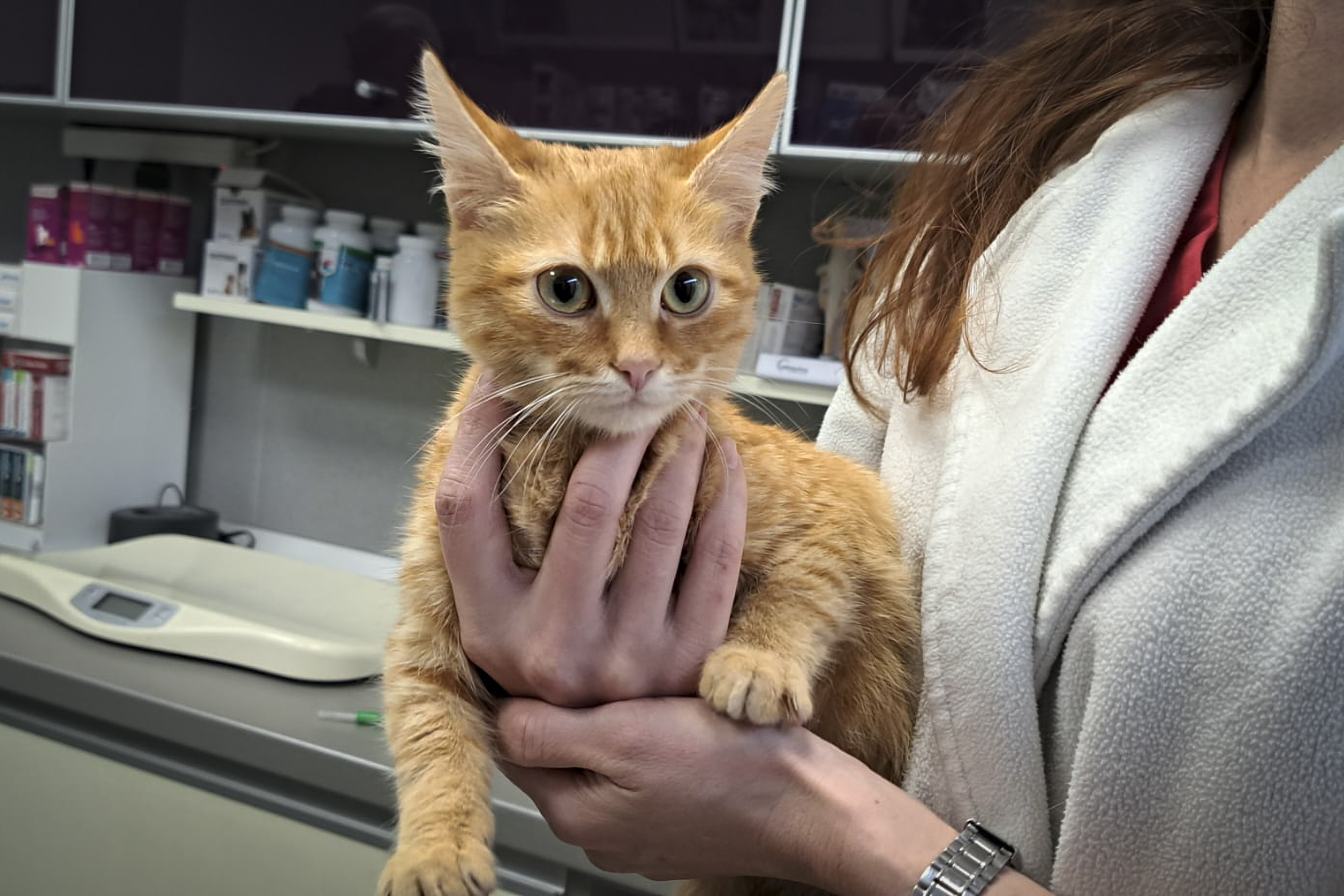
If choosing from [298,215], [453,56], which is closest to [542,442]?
[453,56]

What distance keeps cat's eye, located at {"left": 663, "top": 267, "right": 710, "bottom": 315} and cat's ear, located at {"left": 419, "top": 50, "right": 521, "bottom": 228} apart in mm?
Result: 164

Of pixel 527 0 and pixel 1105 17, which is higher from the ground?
pixel 527 0

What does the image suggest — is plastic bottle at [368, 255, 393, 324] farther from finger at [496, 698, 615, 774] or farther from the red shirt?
the red shirt

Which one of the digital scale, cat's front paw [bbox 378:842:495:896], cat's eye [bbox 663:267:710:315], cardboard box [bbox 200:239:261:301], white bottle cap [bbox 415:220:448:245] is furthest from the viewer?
cardboard box [bbox 200:239:261:301]

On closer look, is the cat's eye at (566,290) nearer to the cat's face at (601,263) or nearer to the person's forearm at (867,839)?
the cat's face at (601,263)

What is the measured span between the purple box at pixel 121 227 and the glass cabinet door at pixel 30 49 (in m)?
0.25

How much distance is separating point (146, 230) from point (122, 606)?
1.02 m

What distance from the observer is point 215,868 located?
1.53 m

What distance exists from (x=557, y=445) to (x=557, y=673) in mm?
197

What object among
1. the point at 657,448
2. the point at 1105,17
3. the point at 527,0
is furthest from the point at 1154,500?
the point at 527,0

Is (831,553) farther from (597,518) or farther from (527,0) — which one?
(527,0)

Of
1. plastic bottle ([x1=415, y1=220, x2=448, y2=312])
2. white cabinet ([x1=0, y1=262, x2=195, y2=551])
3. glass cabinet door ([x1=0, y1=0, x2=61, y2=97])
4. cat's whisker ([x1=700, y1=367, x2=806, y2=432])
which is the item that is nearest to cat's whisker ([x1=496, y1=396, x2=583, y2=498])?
cat's whisker ([x1=700, y1=367, x2=806, y2=432])

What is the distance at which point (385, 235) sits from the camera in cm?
215

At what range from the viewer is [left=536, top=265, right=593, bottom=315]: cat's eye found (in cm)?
80
